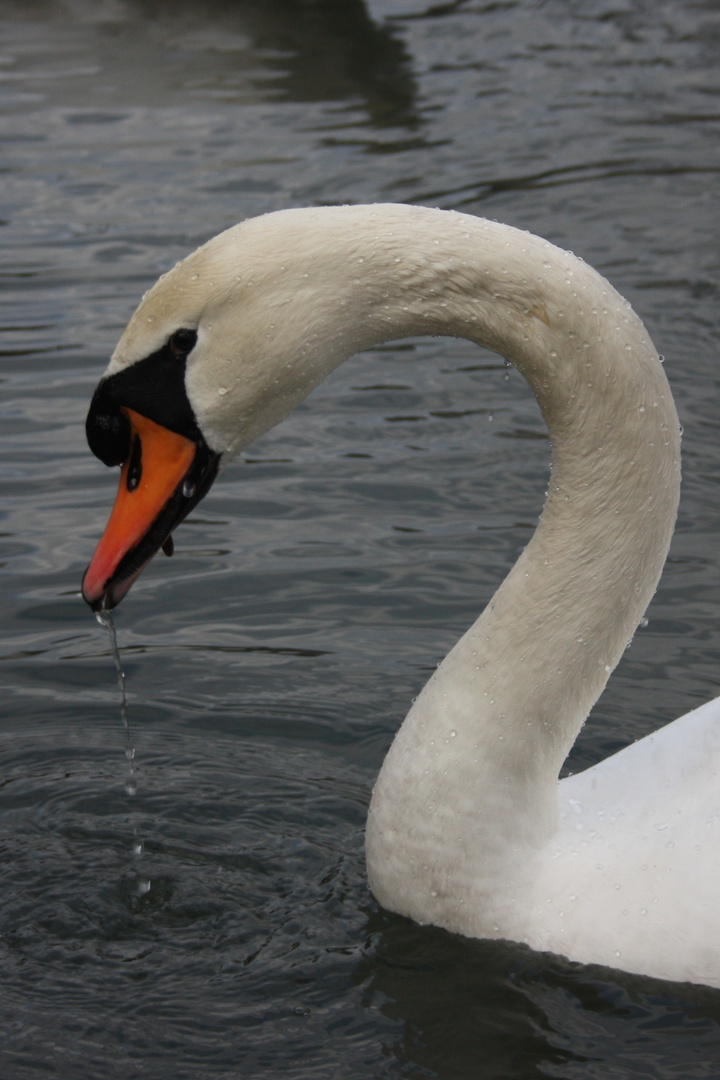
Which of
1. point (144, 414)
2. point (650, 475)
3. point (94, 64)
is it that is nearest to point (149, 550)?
point (144, 414)

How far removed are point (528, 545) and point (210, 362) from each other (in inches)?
32.9

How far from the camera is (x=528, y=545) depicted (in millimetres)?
3654

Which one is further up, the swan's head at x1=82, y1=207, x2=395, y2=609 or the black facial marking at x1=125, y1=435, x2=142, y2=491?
the swan's head at x1=82, y1=207, x2=395, y2=609

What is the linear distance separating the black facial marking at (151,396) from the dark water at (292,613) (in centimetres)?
128

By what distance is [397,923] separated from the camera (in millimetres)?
3889

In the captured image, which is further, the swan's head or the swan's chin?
the swan's chin

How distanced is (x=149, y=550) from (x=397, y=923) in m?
1.11

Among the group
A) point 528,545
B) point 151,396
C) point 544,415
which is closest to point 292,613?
point 528,545

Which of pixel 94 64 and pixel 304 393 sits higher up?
pixel 304 393

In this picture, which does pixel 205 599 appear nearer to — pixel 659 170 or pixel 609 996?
pixel 609 996

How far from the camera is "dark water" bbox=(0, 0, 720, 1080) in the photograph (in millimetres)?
3650

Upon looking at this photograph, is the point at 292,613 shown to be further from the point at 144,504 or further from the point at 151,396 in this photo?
the point at 151,396

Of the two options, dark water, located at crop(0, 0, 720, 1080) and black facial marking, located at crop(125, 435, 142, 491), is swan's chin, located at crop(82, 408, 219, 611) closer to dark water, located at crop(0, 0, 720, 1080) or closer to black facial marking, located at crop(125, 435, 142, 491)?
black facial marking, located at crop(125, 435, 142, 491)

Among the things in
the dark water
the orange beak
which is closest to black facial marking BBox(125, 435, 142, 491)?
the orange beak
